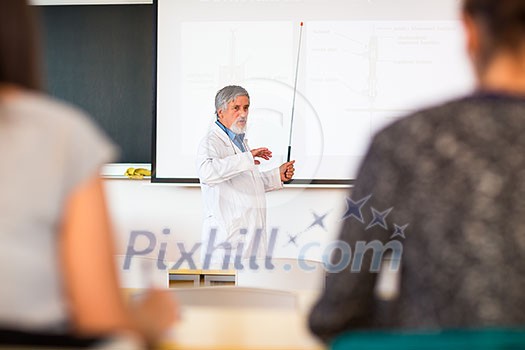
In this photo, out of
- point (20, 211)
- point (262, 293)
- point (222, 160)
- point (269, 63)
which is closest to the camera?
point (20, 211)

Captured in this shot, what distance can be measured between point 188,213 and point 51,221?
4.44 m

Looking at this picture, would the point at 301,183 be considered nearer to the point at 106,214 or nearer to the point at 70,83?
the point at 70,83

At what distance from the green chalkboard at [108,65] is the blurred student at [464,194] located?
434 centimetres

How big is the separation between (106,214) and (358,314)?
0.42 metres

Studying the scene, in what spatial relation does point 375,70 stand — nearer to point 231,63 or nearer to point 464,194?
point 231,63

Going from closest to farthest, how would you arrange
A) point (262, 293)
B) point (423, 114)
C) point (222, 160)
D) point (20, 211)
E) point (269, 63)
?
point (20, 211)
point (423, 114)
point (262, 293)
point (222, 160)
point (269, 63)

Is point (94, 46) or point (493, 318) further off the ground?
point (94, 46)

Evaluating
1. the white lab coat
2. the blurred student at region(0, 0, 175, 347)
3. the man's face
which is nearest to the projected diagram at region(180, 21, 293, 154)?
the man's face

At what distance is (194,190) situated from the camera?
5.33 metres

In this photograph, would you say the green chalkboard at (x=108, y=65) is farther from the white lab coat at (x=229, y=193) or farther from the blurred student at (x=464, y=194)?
the blurred student at (x=464, y=194)

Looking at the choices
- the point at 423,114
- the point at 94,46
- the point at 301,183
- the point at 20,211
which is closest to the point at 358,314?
the point at 423,114

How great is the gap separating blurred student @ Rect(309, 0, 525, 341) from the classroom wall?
4.14m

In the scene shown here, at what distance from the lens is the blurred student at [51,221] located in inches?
36.0

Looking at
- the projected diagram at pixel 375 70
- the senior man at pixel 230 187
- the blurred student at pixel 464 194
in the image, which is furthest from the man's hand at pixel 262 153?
the blurred student at pixel 464 194
